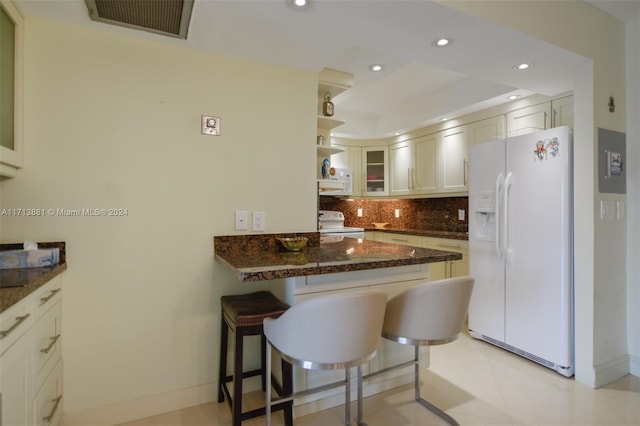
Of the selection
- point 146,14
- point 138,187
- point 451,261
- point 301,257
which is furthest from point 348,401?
point 146,14

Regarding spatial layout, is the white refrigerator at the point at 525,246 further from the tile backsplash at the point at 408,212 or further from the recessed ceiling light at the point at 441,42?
the tile backsplash at the point at 408,212

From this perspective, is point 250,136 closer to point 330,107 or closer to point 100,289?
point 330,107

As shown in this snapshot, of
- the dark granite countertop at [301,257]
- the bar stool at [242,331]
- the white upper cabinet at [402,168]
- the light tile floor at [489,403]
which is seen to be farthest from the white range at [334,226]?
the bar stool at [242,331]

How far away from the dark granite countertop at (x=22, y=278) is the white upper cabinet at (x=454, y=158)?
3744 mm

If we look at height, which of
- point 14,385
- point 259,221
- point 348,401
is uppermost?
point 259,221

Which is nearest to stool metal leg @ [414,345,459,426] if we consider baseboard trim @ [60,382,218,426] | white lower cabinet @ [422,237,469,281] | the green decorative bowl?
the green decorative bowl

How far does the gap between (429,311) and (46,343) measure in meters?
1.78

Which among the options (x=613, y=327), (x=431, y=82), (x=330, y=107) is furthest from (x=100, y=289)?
(x=431, y=82)

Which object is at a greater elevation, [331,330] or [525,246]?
[525,246]

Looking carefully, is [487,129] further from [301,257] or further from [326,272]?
[326,272]

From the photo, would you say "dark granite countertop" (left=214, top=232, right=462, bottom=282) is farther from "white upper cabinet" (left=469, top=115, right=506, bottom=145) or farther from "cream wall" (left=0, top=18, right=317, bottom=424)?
"white upper cabinet" (left=469, top=115, right=506, bottom=145)

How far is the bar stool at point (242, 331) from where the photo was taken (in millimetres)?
Result: 1585

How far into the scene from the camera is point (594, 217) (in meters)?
2.15

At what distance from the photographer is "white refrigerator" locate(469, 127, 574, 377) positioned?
2.27m
